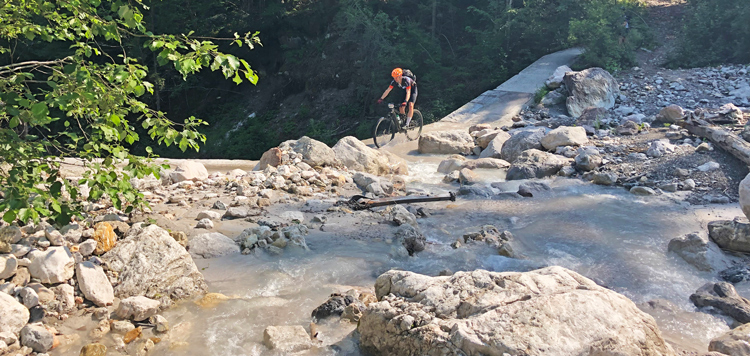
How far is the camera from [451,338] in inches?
132

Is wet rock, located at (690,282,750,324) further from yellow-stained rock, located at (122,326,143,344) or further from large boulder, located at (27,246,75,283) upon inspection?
large boulder, located at (27,246,75,283)

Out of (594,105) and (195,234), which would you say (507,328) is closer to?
(195,234)

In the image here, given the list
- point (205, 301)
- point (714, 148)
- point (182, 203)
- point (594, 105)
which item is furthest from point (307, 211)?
point (594, 105)

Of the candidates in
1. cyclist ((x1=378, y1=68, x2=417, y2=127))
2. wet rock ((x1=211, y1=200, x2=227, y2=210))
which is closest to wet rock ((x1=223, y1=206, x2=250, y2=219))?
wet rock ((x1=211, y1=200, x2=227, y2=210))

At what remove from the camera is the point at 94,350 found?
3.74 metres

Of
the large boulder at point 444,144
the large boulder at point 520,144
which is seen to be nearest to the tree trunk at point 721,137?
the large boulder at point 520,144

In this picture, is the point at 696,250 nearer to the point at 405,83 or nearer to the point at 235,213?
the point at 235,213

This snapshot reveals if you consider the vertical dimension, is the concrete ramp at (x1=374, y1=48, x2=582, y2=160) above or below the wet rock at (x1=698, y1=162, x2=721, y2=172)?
above

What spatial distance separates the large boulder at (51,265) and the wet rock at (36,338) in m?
0.51

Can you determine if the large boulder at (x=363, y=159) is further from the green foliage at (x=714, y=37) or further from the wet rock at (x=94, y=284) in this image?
the green foliage at (x=714, y=37)

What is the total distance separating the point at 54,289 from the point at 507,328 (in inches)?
131

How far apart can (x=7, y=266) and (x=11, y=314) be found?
48 centimetres

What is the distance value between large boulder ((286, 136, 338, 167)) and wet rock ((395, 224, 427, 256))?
11.2 feet

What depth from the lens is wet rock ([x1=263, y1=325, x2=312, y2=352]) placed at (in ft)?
12.9
